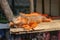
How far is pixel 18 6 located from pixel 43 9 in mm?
285

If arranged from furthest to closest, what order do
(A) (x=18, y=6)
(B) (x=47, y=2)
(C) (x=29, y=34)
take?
(B) (x=47, y=2) < (A) (x=18, y=6) < (C) (x=29, y=34)

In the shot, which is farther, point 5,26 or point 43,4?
point 43,4

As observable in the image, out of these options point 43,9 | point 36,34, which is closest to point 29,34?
point 36,34

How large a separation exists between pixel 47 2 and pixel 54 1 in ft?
0.30

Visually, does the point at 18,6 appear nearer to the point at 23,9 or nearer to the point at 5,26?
the point at 23,9

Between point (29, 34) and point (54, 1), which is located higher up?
point (54, 1)

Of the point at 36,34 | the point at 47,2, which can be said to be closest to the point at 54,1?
the point at 47,2

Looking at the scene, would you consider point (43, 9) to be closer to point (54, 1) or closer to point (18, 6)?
point (54, 1)

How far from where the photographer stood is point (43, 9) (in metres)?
1.86

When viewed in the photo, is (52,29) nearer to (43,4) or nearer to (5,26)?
(5,26)

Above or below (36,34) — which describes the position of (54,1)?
above

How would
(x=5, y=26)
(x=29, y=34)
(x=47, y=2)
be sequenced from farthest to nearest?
1. (x=47, y=2)
2. (x=5, y=26)
3. (x=29, y=34)

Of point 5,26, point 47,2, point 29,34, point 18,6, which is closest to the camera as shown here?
point 29,34

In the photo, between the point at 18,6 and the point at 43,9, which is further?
the point at 43,9
